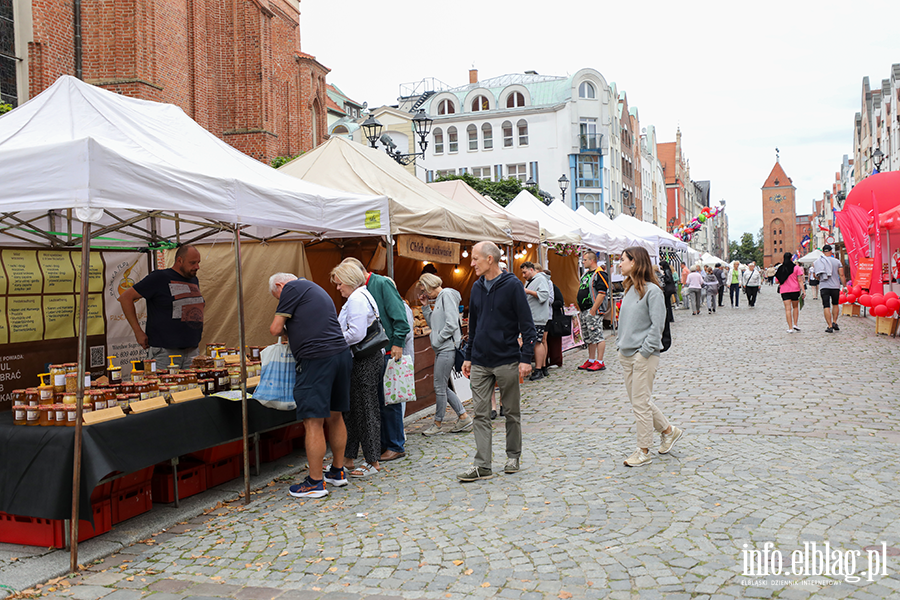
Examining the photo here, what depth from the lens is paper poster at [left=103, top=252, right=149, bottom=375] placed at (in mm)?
7965

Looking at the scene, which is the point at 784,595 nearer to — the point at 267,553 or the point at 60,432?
the point at 267,553

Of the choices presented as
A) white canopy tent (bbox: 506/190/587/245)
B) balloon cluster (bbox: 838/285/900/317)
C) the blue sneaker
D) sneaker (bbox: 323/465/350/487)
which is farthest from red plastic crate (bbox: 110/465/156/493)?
balloon cluster (bbox: 838/285/900/317)

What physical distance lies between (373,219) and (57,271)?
3159 mm

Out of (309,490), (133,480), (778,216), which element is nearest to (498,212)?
(309,490)

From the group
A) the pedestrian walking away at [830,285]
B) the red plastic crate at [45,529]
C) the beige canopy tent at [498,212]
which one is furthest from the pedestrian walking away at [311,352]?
the pedestrian walking away at [830,285]

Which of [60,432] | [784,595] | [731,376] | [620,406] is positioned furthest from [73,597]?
[731,376]

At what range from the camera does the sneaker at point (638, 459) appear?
6.22m

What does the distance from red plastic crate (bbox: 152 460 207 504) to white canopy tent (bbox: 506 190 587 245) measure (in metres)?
9.73

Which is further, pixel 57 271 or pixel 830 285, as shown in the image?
pixel 830 285

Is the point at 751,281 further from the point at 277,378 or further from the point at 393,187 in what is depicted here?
the point at 277,378

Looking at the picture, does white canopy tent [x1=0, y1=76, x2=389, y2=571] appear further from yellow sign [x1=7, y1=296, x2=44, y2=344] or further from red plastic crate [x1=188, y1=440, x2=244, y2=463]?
yellow sign [x1=7, y1=296, x2=44, y2=344]

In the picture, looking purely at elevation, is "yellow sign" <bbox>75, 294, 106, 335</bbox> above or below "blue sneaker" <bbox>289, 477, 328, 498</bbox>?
above

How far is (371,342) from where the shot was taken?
6.36 meters

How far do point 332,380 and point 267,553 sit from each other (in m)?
1.51
